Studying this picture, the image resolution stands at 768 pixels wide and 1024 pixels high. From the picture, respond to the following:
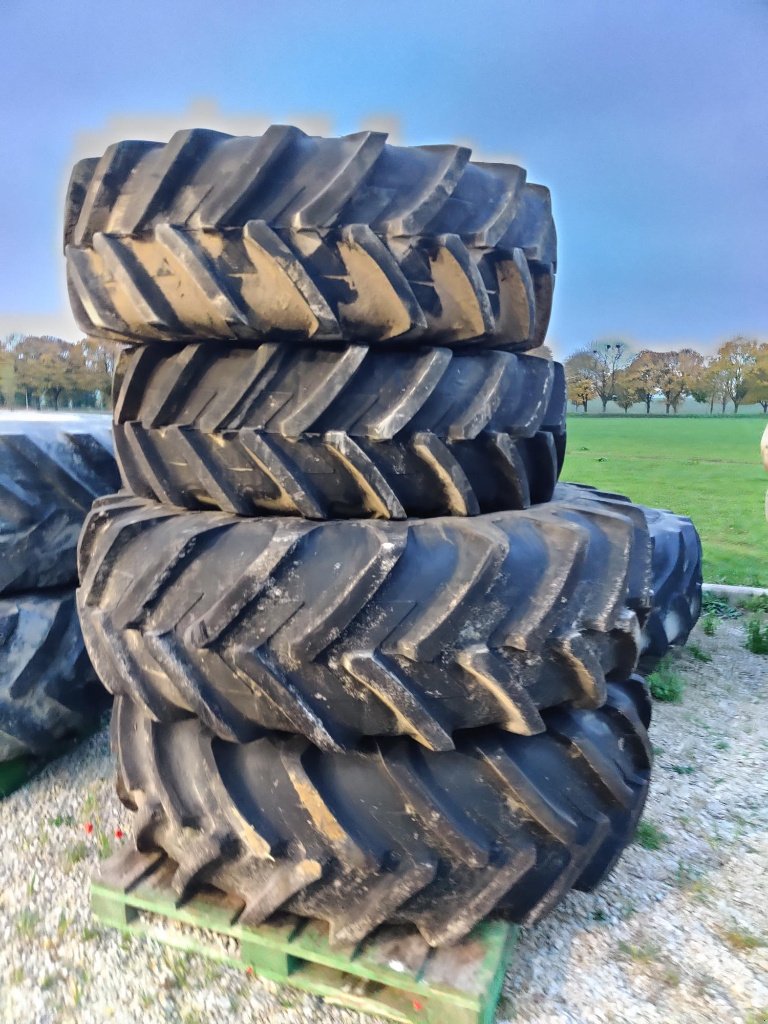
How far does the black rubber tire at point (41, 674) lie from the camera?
193 centimetres

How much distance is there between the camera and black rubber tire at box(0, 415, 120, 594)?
6.50ft

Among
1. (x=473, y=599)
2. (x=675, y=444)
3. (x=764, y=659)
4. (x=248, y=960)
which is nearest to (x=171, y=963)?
(x=248, y=960)

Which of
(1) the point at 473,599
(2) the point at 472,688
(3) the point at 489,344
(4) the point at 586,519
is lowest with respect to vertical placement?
(2) the point at 472,688

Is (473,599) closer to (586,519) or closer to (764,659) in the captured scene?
(586,519)

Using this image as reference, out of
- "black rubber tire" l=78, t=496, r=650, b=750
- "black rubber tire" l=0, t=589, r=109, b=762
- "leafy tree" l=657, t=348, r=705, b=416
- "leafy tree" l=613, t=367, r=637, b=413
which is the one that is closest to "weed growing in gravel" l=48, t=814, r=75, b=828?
"black rubber tire" l=0, t=589, r=109, b=762

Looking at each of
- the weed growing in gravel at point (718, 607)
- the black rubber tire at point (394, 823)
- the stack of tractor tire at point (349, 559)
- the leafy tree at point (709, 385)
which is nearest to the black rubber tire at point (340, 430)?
the stack of tractor tire at point (349, 559)

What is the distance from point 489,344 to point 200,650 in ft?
2.69

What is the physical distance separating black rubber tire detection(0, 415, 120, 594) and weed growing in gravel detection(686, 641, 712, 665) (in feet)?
8.93

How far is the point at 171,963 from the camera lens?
4.40 ft

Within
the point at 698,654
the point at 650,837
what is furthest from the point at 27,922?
the point at 698,654

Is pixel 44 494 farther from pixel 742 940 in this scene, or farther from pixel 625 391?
pixel 625 391

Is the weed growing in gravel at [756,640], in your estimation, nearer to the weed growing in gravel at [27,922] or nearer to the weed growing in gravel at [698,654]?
the weed growing in gravel at [698,654]

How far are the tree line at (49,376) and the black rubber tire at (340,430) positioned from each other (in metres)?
2.12

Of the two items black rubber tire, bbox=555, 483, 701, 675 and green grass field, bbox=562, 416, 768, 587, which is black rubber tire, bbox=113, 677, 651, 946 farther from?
green grass field, bbox=562, 416, 768, 587
